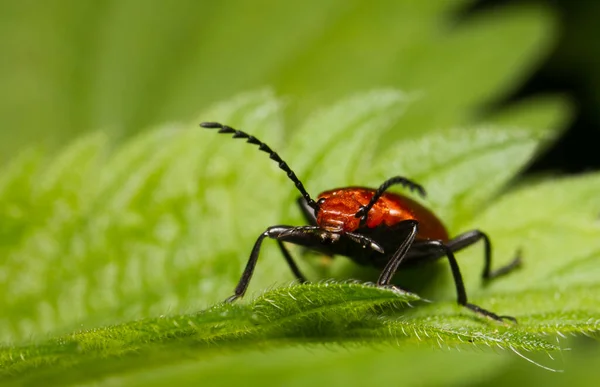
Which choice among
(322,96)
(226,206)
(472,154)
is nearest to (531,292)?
(472,154)

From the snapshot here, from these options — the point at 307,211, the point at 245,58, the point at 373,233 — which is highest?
the point at 245,58

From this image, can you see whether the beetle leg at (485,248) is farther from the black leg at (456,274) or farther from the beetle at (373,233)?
the black leg at (456,274)

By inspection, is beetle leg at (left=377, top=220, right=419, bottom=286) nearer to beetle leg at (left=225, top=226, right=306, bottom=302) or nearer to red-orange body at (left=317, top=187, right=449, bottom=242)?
red-orange body at (left=317, top=187, right=449, bottom=242)

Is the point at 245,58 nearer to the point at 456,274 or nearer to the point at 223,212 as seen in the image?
the point at 223,212

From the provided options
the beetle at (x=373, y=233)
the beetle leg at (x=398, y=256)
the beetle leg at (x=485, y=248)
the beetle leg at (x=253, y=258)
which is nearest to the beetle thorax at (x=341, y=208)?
the beetle at (x=373, y=233)

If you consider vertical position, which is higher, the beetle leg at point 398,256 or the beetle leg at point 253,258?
the beetle leg at point 253,258

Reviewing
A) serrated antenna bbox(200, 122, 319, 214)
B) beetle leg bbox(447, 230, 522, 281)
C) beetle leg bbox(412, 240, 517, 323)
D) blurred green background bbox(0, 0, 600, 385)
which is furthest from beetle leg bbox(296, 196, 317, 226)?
blurred green background bbox(0, 0, 600, 385)

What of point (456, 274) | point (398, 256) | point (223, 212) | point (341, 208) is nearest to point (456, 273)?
point (456, 274)

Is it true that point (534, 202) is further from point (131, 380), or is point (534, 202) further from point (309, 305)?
point (131, 380)
